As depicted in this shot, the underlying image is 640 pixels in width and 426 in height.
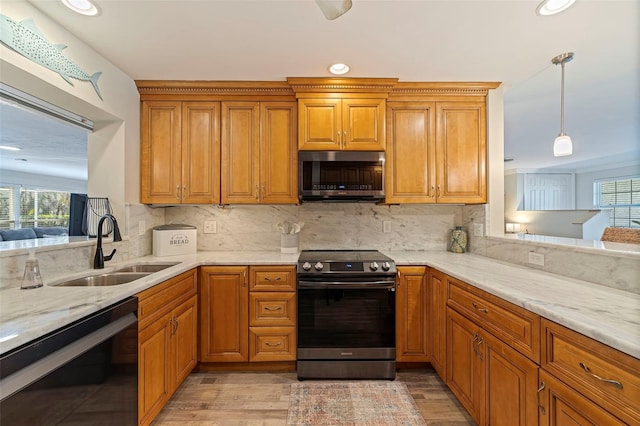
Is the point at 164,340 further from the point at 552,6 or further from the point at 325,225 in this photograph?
the point at 552,6

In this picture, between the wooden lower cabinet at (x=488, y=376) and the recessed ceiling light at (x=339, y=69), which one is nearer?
the wooden lower cabinet at (x=488, y=376)

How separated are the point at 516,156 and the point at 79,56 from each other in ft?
23.6

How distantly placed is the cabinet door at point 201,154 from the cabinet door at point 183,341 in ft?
3.04

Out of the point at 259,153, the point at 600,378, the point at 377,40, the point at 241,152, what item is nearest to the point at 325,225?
the point at 259,153

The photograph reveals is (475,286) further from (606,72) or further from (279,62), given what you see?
(606,72)

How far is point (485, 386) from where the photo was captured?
153 centimetres

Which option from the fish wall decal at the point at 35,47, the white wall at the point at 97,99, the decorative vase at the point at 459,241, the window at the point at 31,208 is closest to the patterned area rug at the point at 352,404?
the decorative vase at the point at 459,241

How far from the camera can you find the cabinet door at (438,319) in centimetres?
205

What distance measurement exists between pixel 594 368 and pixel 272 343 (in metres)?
1.94

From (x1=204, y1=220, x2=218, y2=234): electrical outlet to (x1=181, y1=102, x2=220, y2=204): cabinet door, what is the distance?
37 cm

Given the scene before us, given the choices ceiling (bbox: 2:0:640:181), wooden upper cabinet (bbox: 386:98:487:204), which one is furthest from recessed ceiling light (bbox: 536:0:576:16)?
wooden upper cabinet (bbox: 386:98:487:204)

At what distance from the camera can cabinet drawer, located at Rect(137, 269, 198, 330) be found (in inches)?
61.3

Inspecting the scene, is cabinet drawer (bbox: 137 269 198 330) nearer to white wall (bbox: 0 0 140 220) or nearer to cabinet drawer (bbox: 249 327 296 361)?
cabinet drawer (bbox: 249 327 296 361)

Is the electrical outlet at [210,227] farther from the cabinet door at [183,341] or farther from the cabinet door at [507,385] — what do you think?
the cabinet door at [507,385]
